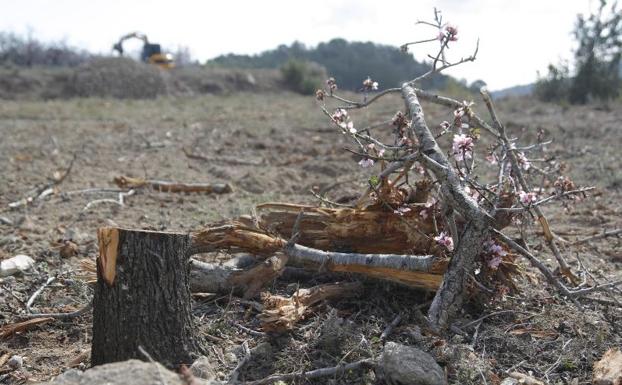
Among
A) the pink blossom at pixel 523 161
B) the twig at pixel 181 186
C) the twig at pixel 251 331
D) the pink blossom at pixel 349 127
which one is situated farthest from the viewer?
the twig at pixel 181 186

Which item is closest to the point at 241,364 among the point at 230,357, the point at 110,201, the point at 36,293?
the point at 230,357

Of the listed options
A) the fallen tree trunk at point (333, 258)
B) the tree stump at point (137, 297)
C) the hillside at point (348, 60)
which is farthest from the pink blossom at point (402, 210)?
the hillside at point (348, 60)

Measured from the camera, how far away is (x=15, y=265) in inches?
148

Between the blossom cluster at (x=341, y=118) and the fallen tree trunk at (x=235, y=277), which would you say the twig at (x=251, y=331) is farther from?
the blossom cluster at (x=341, y=118)

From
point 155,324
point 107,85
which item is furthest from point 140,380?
point 107,85

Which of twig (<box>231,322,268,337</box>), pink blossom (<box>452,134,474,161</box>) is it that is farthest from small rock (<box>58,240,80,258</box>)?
pink blossom (<box>452,134,474,161</box>)

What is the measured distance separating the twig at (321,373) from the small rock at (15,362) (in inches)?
42.2

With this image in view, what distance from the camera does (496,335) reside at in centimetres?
274

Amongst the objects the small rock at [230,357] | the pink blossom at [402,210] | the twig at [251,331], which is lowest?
the small rock at [230,357]

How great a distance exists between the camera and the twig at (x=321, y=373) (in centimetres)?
238

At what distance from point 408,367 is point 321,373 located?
0.35 meters

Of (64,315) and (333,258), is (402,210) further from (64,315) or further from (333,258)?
(64,315)

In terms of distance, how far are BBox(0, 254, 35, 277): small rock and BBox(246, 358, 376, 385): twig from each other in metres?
2.09

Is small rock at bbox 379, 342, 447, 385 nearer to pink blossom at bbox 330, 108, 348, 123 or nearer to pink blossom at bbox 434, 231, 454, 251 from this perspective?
pink blossom at bbox 434, 231, 454, 251
